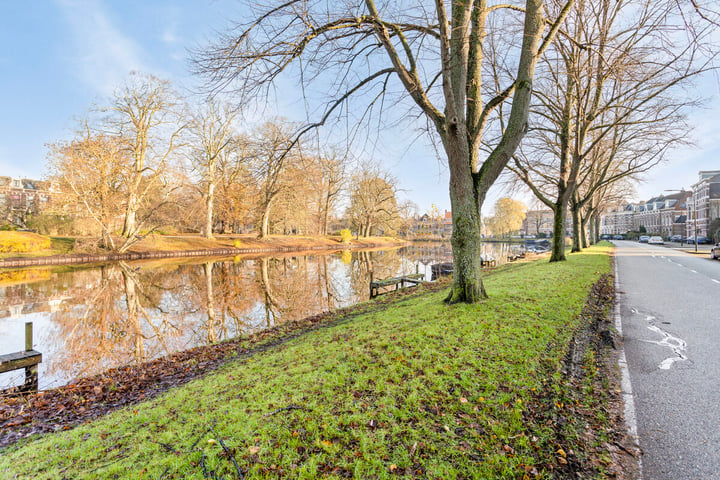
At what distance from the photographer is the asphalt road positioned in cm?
262

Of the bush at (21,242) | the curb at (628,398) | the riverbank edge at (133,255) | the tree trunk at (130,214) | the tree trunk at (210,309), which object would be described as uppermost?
the tree trunk at (130,214)

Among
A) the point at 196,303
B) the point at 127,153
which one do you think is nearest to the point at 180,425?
the point at 196,303

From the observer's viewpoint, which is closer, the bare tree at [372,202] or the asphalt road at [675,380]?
the asphalt road at [675,380]

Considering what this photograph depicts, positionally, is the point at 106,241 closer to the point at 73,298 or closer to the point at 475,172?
the point at 73,298

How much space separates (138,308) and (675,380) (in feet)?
45.6

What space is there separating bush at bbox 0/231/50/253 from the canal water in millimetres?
4098

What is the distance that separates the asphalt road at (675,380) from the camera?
2.62 meters

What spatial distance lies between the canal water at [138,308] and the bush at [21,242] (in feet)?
13.4

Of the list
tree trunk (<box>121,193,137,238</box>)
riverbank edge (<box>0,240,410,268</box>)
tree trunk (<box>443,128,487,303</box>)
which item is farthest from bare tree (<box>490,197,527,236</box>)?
tree trunk (<box>443,128,487,303</box>)

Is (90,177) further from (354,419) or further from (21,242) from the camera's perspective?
(354,419)

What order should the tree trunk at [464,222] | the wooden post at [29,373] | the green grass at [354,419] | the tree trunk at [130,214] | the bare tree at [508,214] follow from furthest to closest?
1. the bare tree at [508,214]
2. the tree trunk at [130,214]
3. the tree trunk at [464,222]
4. the wooden post at [29,373]
5. the green grass at [354,419]

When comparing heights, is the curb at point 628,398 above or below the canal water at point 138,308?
above

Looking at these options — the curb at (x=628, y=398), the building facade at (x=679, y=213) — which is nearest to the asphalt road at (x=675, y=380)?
the curb at (x=628, y=398)

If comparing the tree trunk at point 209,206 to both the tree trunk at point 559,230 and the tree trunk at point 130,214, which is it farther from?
the tree trunk at point 559,230
